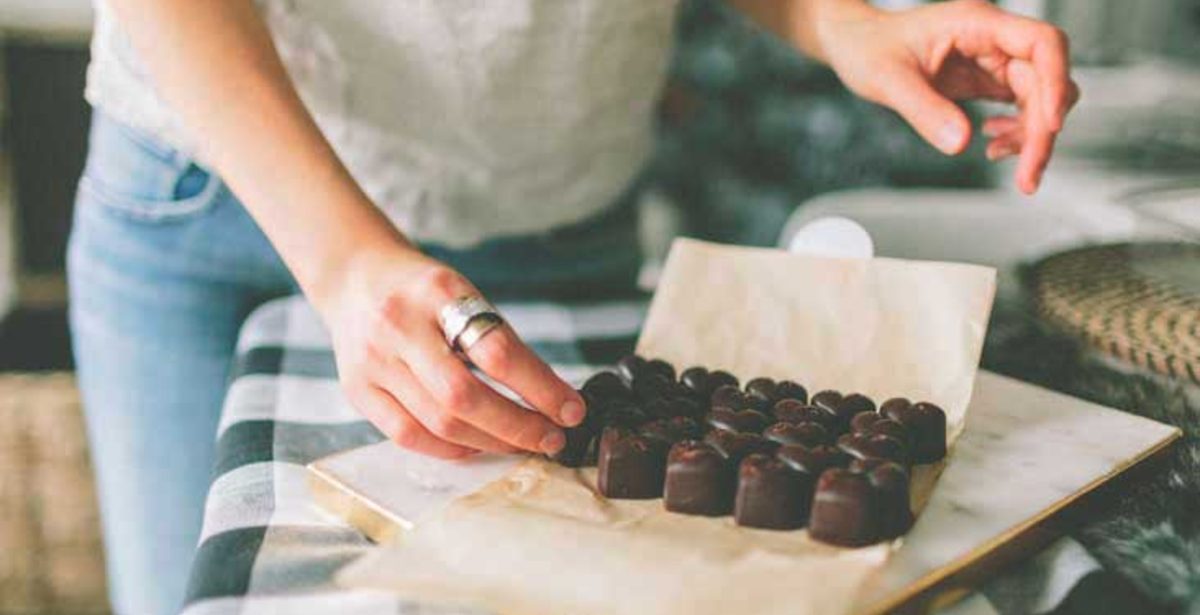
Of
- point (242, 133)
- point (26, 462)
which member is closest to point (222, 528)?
point (242, 133)

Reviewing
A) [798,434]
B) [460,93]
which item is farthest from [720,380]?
[460,93]

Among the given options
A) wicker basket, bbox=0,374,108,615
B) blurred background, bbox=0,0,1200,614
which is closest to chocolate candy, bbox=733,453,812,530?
blurred background, bbox=0,0,1200,614

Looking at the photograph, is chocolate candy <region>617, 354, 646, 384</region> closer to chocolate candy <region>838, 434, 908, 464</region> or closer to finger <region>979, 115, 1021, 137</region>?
chocolate candy <region>838, 434, 908, 464</region>

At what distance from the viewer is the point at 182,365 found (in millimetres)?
871

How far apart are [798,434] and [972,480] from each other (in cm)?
10

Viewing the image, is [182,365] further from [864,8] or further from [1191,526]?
[1191,526]

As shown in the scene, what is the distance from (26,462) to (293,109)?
106cm

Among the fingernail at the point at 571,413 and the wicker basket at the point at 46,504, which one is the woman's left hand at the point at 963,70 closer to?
the fingernail at the point at 571,413

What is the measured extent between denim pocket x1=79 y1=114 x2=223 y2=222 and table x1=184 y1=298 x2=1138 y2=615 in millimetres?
106

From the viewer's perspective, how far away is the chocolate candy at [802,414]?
1.83 ft

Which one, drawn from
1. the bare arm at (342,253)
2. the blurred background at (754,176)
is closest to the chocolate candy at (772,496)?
the bare arm at (342,253)

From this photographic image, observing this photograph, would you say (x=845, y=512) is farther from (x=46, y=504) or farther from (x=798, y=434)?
(x=46, y=504)

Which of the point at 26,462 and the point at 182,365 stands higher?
the point at 182,365

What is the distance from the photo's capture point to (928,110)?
0.74m
